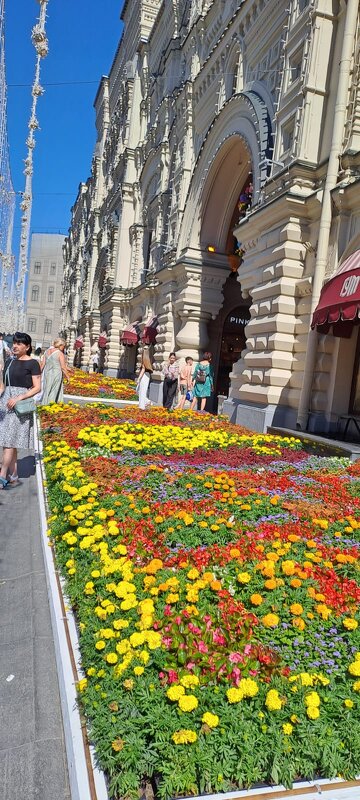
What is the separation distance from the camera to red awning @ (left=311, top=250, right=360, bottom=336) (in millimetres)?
7718

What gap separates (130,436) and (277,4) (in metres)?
12.0

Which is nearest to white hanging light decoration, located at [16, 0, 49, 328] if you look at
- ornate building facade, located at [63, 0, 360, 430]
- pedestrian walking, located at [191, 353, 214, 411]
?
ornate building facade, located at [63, 0, 360, 430]

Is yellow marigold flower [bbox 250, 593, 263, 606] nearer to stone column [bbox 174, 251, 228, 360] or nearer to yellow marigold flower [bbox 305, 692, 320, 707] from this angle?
yellow marigold flower [bbox 305, 692, 320, 707]

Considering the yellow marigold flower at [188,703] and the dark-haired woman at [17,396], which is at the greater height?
the dark-haired woman at [17,396]

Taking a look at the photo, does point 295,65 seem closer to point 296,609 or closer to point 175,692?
point 296,609

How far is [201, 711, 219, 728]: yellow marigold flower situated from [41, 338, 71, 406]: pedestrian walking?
25.9 ft

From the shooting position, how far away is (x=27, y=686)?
265cm

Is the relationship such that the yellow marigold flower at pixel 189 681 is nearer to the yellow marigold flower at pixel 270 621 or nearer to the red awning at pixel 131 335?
the yellow marigold flower at pixel 270 621

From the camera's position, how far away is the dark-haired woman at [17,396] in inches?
235

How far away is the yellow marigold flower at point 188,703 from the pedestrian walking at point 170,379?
33.6ft

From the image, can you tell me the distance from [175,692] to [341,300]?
7.18m

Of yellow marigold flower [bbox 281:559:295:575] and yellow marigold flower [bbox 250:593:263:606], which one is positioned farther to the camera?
yellow marigold flower [bbox 281:559:295:575]

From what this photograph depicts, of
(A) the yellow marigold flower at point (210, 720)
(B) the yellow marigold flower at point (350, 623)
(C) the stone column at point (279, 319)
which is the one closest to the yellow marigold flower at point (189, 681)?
(A) the yellow marigold flower at point (210, 720)

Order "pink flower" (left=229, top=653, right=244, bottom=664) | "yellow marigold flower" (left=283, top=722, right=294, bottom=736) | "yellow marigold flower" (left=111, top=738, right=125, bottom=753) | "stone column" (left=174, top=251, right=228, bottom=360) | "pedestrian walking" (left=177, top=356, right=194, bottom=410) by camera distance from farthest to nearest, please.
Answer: "stone column" (left=174, top=251, right=228, bottom=360), "pedestrian walking" (left=177, top=356, right=194, bottom=410), "pink flower" (left=229, top=653, right=244, bottom=664), "yellow marigold flower" (left=283, top=722, right=294, bottom=736), "yellow marigold flower" (left=111, top=738, right=125, bottom=753)
